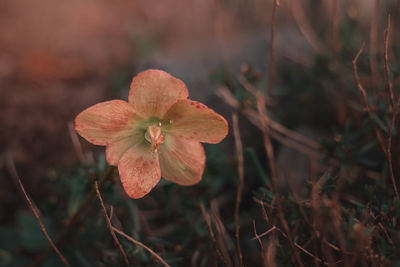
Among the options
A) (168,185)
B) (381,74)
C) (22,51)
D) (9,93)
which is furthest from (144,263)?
(22,51)

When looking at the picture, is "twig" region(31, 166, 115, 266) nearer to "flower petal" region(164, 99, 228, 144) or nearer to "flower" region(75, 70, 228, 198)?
"flower" region(75, 70, 228, 198)

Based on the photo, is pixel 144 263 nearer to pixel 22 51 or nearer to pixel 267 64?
pixel 267 64

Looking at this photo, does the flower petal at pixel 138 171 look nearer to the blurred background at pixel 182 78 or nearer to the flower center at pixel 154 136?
the flower center at pixel 154 136

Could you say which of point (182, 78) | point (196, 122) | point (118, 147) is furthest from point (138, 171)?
point (182, 78)

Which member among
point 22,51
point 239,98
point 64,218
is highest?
point 239,98

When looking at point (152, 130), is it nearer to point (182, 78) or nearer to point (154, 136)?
point (154, 136)

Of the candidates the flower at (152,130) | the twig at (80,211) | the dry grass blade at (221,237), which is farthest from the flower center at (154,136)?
the dry grass blade at (221,237)

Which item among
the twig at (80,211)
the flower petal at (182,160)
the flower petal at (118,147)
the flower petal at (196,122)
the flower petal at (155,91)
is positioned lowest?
the twig at (80,211)
